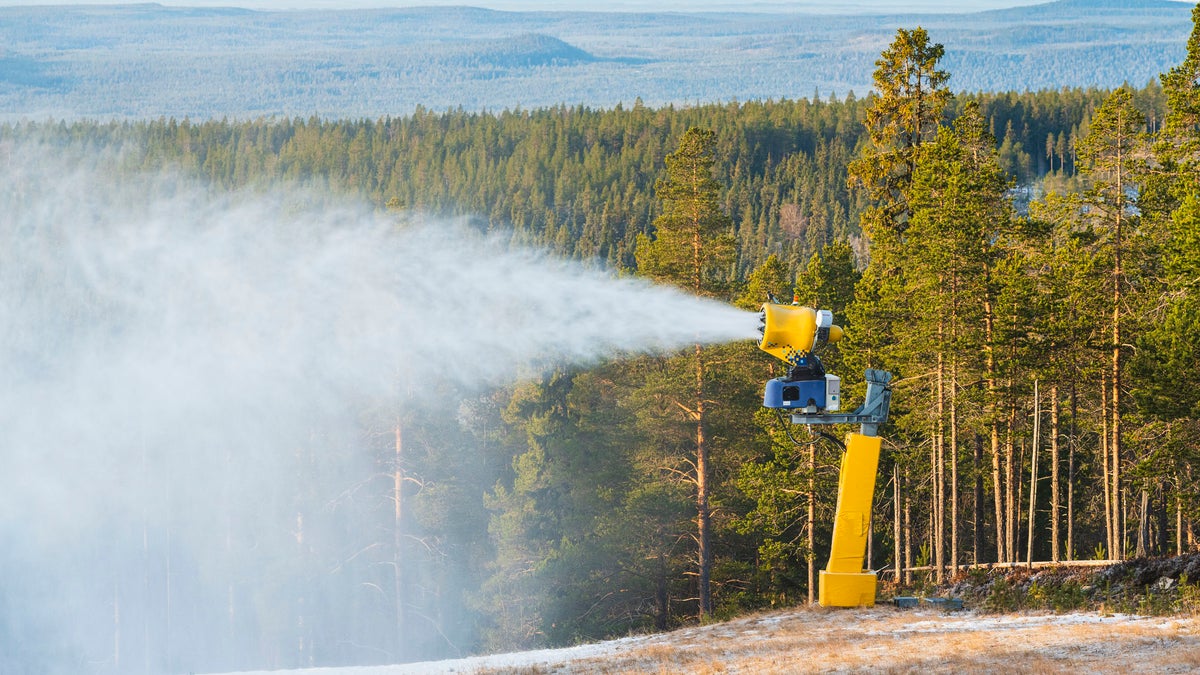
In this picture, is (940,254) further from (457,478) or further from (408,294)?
(457,478)

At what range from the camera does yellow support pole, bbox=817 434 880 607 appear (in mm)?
24391

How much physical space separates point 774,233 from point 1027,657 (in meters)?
154

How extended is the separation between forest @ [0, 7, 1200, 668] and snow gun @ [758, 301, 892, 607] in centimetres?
824

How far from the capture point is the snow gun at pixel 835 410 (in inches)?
901

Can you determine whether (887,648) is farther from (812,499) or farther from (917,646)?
(812,499)

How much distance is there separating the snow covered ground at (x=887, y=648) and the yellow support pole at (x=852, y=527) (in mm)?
356

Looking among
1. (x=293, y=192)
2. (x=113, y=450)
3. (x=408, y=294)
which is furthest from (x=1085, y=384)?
(x=293, y=192)

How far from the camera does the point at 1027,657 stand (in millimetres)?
19688

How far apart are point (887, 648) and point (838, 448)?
44.3 feet

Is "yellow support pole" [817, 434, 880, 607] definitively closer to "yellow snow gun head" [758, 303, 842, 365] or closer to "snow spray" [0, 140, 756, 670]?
"yellow snow gun head" [758, 303, 842, 365]

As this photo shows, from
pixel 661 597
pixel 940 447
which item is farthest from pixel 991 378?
pixel 661 597

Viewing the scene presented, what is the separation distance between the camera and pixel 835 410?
23578mm

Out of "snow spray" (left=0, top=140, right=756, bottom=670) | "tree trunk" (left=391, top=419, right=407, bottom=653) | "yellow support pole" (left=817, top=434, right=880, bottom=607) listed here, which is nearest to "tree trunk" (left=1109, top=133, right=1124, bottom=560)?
"snow spray" (left=0, top=140, right=756, bottom=670)

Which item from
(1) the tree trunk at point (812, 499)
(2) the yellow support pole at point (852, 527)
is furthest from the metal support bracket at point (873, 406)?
(1) the tree trunk at point (812, 499)
